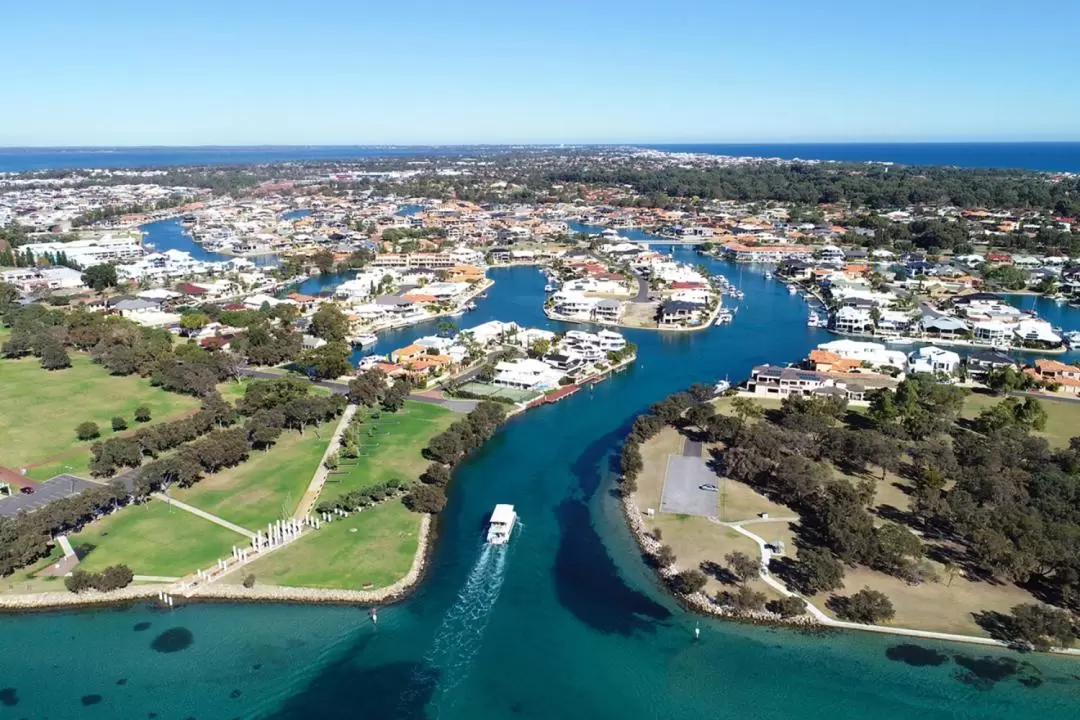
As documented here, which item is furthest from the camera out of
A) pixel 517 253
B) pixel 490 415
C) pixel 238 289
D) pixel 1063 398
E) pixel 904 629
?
pixel 517 253

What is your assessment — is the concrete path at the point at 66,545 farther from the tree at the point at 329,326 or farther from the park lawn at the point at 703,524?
the tree at the point at 329,326

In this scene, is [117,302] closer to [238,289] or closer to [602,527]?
[238,289]

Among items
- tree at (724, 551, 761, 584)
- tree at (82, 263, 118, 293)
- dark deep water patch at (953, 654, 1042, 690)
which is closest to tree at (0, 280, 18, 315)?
tree at (82, 263, 118, 293)

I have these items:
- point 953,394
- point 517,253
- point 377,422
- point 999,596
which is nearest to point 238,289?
point 517,253

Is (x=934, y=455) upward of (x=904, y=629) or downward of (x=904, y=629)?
upward

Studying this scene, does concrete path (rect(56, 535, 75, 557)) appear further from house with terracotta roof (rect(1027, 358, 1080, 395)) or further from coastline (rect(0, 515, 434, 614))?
house with terracotta roof (rect(1027, 358, 1080, 395))

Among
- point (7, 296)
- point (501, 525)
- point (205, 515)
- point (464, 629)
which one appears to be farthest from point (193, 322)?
point (464, 629)
